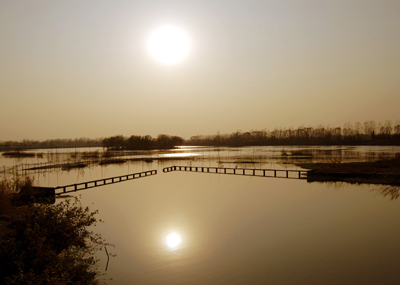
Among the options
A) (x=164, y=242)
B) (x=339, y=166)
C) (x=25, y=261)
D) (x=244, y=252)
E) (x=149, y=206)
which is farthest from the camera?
(x=339, y=166)

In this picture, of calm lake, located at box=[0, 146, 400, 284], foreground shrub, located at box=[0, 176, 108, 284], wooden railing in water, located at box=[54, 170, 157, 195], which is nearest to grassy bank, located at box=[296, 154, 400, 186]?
calm lake, located at box=[0, 146, 400, 284]

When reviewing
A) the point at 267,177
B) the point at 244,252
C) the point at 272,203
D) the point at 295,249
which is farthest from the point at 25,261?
the point at 267,177

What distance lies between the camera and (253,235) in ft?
43.3

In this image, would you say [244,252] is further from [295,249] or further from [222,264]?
[295,249]

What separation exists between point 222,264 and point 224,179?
2058cm

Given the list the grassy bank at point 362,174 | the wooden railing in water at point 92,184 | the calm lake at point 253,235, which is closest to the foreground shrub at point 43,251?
the calm lake at point 253,235

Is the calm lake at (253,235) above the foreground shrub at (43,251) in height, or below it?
below

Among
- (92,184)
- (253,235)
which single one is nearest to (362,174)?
(253,235)

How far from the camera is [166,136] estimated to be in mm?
139875

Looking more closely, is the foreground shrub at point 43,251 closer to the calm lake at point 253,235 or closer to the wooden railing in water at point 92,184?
the calm lake at point 253,235

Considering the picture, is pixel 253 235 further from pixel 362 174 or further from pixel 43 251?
pixel 362 174

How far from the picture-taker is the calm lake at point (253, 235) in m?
9.54

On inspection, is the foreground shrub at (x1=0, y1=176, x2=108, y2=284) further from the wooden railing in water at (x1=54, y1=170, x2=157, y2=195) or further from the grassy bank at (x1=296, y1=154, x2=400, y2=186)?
the grassy bank at (x1=296, y1=154, x2=400, y2=186)

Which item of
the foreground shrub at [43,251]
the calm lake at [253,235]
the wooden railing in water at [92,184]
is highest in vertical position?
the foreground shrub at [43,251]
